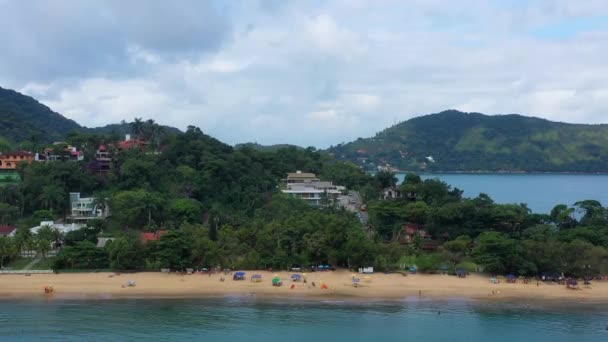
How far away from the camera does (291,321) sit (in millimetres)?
34188

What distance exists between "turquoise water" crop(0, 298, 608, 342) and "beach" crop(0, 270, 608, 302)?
1.57 meters

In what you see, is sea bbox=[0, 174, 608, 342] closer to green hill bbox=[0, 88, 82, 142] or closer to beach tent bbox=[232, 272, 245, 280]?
beach tent bbox=[232, 272, 245, 280]

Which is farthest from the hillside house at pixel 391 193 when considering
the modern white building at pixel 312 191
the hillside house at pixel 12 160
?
the hillside house at pixel 12 160

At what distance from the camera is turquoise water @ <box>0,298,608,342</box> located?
3198 centimetres

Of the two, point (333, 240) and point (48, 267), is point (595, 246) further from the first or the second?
point (48, 267)

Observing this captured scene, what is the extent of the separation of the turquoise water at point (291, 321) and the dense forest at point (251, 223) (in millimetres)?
6734

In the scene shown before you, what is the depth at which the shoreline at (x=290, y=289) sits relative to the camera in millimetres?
39125

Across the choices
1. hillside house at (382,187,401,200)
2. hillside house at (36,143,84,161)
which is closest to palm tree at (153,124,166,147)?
hillside house at (36,143,84,161)

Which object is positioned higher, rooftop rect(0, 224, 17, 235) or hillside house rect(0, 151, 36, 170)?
hillside house rect(0, 151, 36, 170)

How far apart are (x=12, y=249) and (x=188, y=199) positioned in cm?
1759

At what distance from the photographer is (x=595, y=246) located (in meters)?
45.8

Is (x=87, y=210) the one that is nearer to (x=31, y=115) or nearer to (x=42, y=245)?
(x=42, y=245)

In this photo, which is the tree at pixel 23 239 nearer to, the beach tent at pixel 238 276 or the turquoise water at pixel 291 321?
the turquoise water at pixel 291 321

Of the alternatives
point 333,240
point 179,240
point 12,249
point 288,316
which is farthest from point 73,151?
point 288,316
